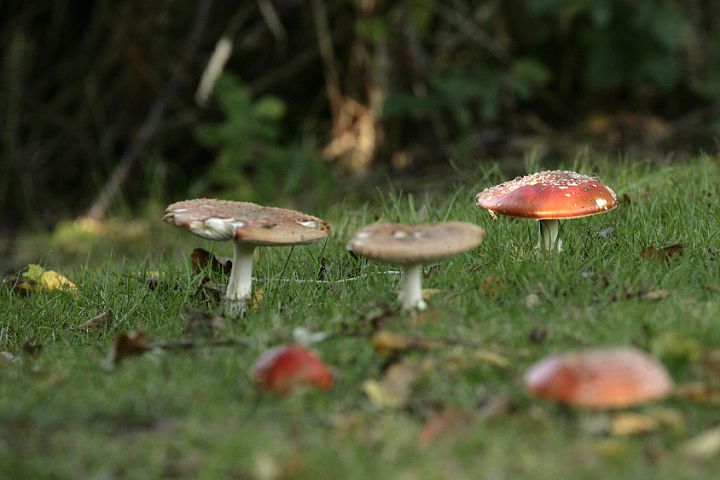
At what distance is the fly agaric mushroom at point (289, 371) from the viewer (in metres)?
2.99

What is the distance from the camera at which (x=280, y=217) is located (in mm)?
3863

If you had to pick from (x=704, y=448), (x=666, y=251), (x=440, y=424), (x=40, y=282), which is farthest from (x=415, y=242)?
(x=40, y=282)

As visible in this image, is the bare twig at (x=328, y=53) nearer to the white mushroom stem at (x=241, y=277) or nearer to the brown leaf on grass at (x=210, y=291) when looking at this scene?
the brown leaf on grass at (x=210, y=291)

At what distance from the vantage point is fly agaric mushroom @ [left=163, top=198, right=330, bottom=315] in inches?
144

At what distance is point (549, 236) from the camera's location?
14.3 feet

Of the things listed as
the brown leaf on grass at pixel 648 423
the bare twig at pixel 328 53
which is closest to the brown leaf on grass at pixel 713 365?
the brown leaf on grass at pixel 648 423

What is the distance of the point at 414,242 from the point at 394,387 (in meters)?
0.63

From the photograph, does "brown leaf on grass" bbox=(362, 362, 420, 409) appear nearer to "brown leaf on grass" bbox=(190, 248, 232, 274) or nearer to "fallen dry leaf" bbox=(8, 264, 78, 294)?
"brown leaf on grass" bbox=(190, 248, 232, 274)

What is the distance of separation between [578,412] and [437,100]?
5.83m

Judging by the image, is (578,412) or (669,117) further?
(669,117)

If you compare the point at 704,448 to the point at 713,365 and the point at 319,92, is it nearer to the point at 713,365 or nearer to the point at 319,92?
the point at 713,365

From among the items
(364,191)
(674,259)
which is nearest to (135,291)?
(674,259)

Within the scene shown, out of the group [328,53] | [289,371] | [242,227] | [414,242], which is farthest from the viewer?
[328,53]

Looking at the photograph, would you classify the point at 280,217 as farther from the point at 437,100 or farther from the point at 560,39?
the point at 560,39
